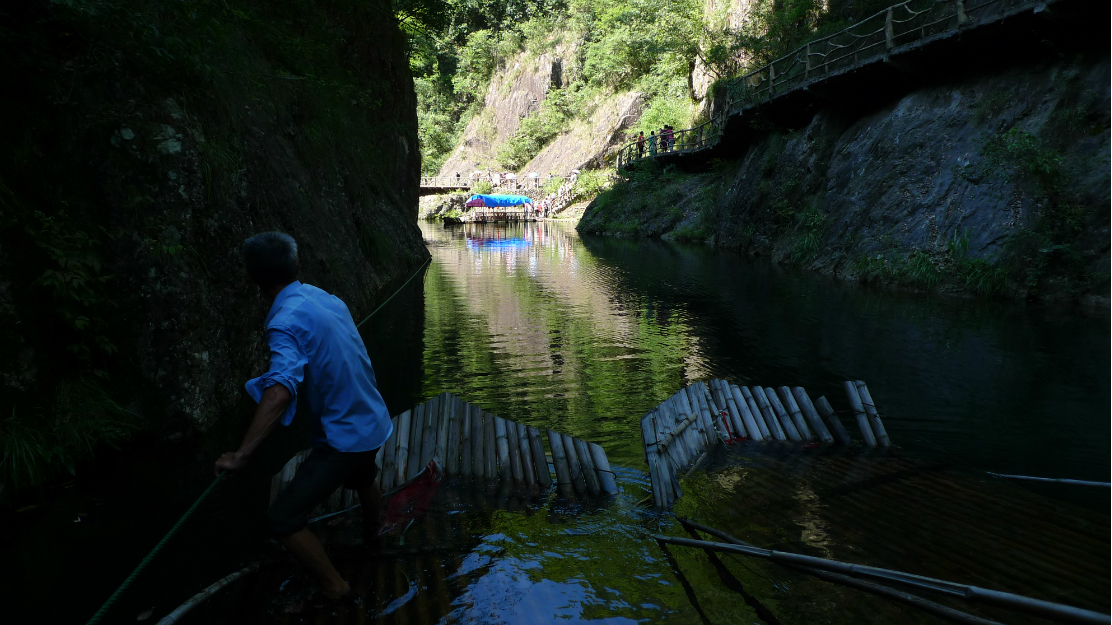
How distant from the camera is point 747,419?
6.01 meters

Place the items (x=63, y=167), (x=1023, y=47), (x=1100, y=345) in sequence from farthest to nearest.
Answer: (x=1023, y=47) → (x=1100, y=345) → (x=63, y=167)

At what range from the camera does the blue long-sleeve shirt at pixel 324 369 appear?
3.00 meters

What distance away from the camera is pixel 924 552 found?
3723 mm

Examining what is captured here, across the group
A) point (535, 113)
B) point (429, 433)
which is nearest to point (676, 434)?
point (429, 433)

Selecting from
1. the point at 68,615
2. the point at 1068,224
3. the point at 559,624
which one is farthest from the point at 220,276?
the point at 1068,224

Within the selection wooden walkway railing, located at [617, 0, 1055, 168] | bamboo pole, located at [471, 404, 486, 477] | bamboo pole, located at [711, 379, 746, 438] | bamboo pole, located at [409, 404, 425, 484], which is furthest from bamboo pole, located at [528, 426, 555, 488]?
wooden walkway railing, located at [617, 0, 1055, 168]

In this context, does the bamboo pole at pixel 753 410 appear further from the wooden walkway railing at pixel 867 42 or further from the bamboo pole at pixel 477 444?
the wooden walkway railing at pixel 867 42

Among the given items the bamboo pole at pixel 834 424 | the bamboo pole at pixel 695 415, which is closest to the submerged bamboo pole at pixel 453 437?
the bamboo pole at pixel 695 415

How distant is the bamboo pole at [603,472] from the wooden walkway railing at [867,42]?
1278cm

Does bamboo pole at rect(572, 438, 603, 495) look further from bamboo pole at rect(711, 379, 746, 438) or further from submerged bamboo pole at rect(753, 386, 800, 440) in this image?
submerged bamboo pole at rect(753, 386, 800, 440)

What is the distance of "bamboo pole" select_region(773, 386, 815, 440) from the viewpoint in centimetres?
586

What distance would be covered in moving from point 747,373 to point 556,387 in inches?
90.4

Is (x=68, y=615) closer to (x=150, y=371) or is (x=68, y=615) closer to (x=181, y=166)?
(x=150, y=371)

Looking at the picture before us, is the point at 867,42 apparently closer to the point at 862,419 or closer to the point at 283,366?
the point at 862,419
